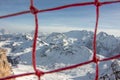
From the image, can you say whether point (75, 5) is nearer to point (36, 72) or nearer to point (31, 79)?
point (36, 72)

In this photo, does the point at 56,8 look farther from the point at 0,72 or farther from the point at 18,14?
the point at 0,72

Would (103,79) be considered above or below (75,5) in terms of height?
below


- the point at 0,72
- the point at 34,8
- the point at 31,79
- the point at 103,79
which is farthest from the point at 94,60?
the point at 31,79

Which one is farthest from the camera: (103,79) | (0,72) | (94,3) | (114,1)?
(103,79)

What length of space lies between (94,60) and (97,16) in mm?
567

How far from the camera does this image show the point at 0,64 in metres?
11.3

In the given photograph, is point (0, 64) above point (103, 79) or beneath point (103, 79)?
above

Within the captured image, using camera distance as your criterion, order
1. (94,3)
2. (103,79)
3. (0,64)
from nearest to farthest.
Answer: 1. (94,3)
2. (0,64)
3. (103,79)

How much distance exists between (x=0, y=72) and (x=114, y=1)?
241 inches

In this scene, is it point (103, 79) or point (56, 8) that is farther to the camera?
point (103, 79)

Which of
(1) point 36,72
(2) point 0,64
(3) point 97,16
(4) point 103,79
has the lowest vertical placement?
(4) point 103,79

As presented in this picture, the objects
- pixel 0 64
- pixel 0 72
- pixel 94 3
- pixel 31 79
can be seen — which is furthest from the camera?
pixel 31 79

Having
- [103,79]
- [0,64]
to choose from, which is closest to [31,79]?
[103,79]

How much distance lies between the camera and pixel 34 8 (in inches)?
168
